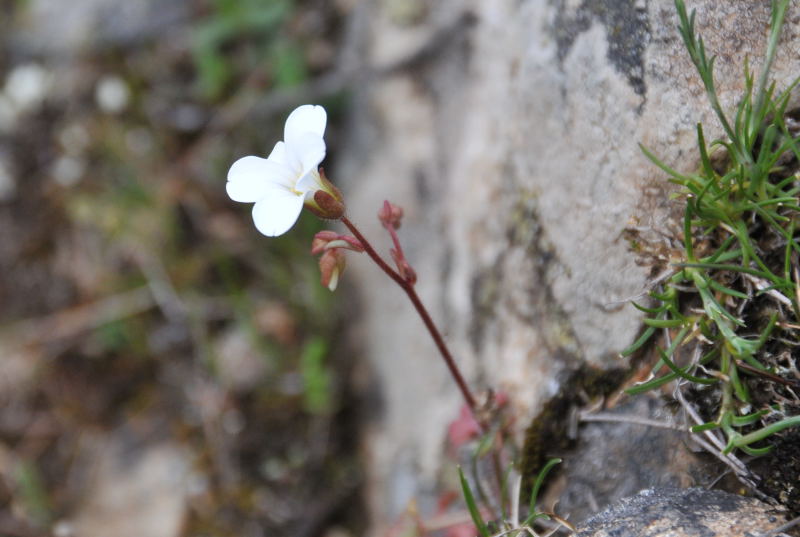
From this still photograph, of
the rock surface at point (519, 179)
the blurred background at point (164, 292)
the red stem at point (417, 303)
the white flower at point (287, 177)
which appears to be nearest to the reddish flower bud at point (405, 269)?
the red stem at point (417, 303)

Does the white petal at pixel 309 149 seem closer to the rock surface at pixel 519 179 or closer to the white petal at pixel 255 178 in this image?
the white petal at pixel 255 178

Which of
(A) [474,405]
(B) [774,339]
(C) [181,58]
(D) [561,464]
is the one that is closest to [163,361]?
(C) [181,58]

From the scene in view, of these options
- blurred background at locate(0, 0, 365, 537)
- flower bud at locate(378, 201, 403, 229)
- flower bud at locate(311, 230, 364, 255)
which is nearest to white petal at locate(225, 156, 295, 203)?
flower bud at locate(311, 230, 364, 255)

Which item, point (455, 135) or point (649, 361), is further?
point (455, 135)

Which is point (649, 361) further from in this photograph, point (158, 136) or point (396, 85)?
Result: point (158, 136)

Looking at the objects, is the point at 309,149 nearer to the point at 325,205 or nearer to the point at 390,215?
the point at 325,205

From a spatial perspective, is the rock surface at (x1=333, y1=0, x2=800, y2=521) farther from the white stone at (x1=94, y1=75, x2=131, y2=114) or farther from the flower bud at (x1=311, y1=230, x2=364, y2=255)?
the white stone at (x1=94, y1=75, x2=131, y2=114)
